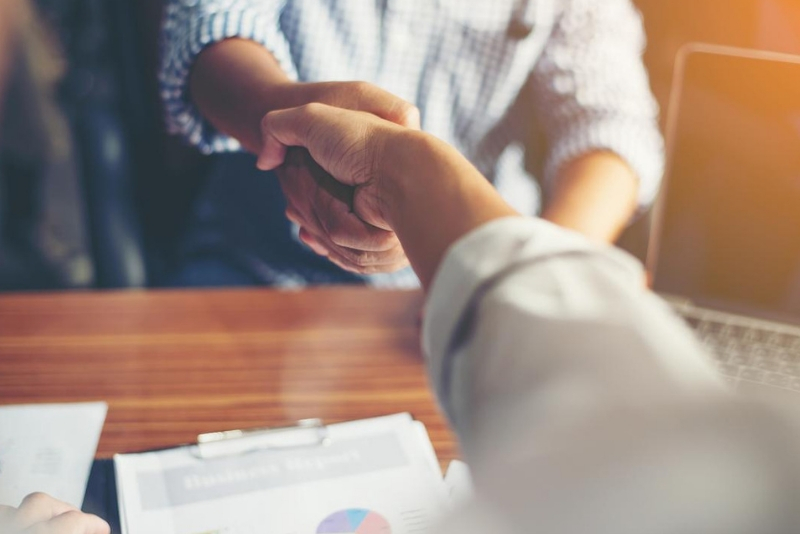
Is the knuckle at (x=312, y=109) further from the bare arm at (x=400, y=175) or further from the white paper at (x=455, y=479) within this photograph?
the white paper at (x=455, y=479)

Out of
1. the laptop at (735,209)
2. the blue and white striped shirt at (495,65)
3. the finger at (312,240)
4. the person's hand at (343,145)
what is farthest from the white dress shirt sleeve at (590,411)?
the blue and white striped shirt at (495,65)

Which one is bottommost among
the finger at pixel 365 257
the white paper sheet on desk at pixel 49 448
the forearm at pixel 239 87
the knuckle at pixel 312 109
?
the white paper sheet on desk at pixel 49 448

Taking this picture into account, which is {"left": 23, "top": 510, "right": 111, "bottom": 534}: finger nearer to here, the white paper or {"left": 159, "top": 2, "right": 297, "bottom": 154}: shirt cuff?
the white paper

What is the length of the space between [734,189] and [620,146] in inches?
A: 4.7

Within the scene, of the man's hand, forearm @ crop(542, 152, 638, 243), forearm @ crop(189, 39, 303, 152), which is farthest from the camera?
forearm @ crop(542, 152, 638, 243)

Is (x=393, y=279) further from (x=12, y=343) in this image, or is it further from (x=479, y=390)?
(x=479, y=390)

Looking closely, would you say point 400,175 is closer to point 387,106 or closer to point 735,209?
point 387,106

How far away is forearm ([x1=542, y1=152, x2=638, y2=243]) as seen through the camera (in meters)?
0.65

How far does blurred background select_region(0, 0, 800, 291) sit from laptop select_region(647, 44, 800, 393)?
15 cm

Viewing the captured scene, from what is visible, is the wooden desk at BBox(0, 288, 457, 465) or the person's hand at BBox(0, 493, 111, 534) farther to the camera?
the wooden desk at BBox(0, 288, 457, 465)

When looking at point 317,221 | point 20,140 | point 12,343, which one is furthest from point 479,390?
point 20,140

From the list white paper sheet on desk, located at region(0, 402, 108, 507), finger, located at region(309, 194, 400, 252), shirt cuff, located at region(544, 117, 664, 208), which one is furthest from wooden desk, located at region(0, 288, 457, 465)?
shirt cuff, located at region(544, 117, 664, 208)

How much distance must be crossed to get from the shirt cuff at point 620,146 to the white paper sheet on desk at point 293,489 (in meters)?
0.35

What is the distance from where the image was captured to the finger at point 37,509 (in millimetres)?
346
